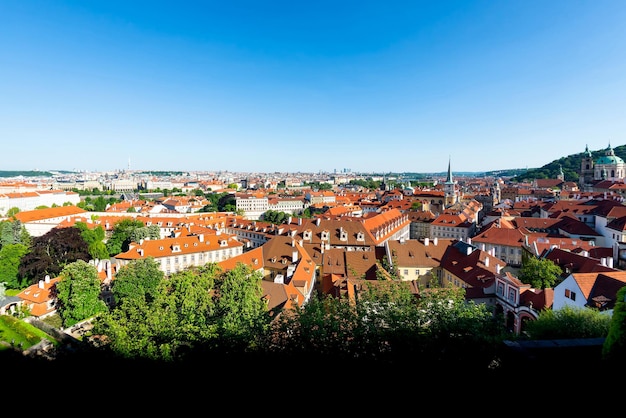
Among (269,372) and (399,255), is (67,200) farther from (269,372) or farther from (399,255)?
(269,372)

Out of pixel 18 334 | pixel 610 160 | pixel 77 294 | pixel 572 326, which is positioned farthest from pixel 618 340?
pixel 610 160

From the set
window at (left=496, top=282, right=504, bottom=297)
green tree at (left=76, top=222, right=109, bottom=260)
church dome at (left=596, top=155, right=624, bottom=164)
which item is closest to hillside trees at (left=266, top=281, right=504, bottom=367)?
window at (left=496, top=282, right=504, bottom=297)

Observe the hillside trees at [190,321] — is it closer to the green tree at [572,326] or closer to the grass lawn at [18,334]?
the grass lawn at [18,334]

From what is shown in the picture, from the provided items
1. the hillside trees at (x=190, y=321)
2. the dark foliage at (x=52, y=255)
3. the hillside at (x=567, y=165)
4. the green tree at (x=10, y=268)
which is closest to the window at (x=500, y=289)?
the hillside trees at (x=190, y=321)

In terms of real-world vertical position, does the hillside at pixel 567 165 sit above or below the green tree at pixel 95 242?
above

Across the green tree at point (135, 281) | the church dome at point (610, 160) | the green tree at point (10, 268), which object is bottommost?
the green tree at point (10, 268)

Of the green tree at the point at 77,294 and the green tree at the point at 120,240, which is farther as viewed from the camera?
the green tree at the point at 120,240

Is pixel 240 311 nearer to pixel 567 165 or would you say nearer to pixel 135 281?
pixel 135 281
